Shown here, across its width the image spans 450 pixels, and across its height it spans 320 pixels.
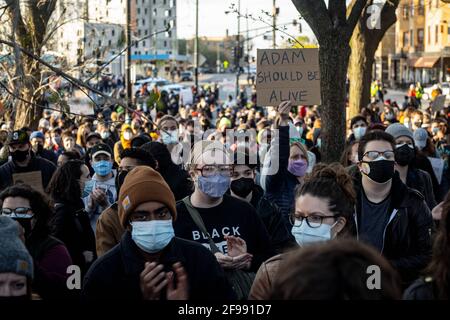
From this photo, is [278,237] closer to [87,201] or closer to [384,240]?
[384,240]

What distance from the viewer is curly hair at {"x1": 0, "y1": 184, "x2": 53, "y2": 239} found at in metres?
5.46

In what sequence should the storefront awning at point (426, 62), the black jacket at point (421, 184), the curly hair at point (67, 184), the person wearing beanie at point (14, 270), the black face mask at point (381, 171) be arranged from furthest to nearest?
the storefront awning at point (426, 62)
the black jacket at point (421, 184)
the curly hair at point (67, 184)
the black face mask at point (381, 171)
the person wearing beanie at point (14, 270)

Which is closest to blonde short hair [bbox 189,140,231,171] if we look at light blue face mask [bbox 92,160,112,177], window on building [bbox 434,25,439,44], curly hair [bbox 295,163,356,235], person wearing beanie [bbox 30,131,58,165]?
curly hair [bbox 295,163,356,235]

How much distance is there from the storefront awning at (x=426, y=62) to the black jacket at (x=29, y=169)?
65.0m

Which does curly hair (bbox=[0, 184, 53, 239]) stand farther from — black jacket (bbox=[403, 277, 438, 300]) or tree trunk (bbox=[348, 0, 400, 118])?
tree trunk (bbox=[348, 0, 400, 118])

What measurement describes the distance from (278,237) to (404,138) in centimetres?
267

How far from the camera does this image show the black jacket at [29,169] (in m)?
9.30

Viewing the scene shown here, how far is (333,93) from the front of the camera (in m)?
9.73

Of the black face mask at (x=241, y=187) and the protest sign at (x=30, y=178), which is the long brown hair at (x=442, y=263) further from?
the protest sign at (x=30, y=178)

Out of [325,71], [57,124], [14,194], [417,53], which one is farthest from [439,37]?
[14,194]

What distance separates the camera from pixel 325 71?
9625 millimetres

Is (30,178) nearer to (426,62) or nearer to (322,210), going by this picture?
(322,210)

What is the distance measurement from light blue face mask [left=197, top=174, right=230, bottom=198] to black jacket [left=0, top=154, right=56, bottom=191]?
4.11 metres

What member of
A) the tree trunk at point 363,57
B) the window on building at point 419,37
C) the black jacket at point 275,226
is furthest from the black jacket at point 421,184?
the window on building at point 419,37
